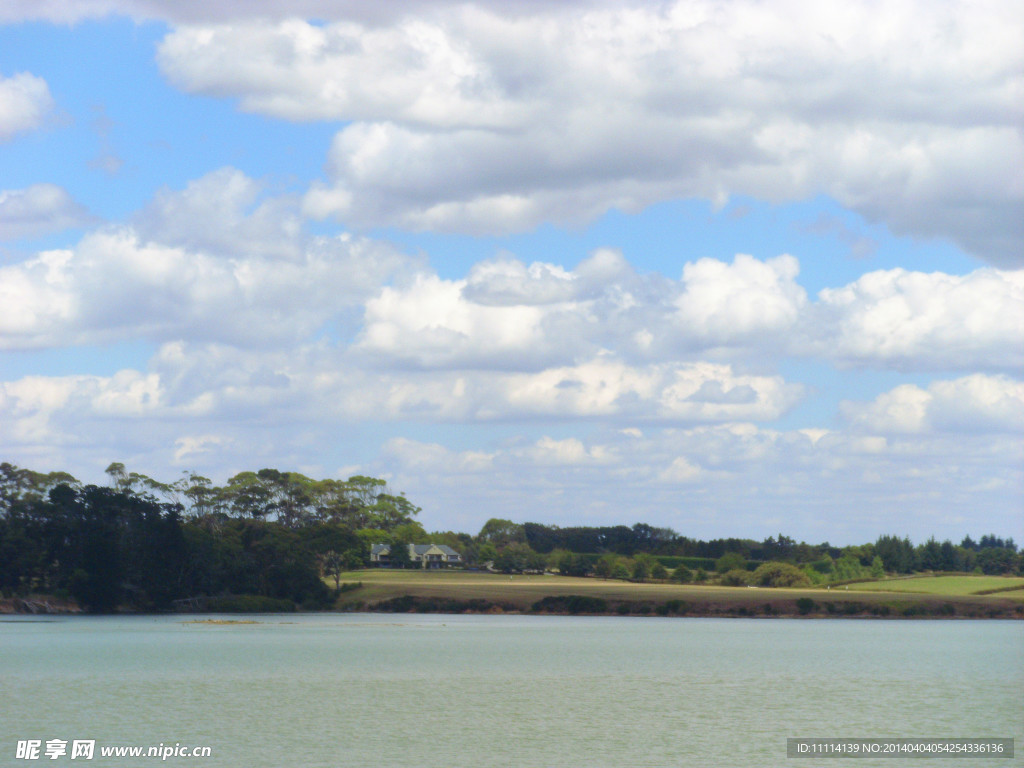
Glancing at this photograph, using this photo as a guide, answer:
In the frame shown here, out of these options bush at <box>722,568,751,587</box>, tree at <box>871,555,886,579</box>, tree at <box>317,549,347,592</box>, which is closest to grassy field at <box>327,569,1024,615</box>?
tree at <box>317,549,347,592</box>

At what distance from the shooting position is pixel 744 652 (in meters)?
76.1

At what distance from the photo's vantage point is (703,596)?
134m

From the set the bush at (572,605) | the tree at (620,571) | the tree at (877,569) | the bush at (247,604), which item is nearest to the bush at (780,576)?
the tree at (877,569)

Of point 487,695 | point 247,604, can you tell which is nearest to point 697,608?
point 247,604

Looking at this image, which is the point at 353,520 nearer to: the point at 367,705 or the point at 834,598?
the point at 834,598

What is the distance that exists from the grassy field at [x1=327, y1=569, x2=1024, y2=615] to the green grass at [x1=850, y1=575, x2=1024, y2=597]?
218 mm

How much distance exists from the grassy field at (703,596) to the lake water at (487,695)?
35.4 metres

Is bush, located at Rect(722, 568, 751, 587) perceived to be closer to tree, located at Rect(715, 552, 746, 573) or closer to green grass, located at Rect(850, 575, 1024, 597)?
tree, located at Rect(715, 552, 746, 573)

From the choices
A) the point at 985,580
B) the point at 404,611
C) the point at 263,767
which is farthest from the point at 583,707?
the point at 985,580

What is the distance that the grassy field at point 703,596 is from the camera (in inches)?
4983

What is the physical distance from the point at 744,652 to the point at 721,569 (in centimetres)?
10444

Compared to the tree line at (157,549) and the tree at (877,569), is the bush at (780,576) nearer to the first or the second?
the tree line at (157,549)

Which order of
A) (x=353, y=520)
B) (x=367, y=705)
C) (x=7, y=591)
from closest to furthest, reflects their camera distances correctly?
(x=367, y=705) → (x=7, y=591) → (x=353, y=520)

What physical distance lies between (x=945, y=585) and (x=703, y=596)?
141ft
